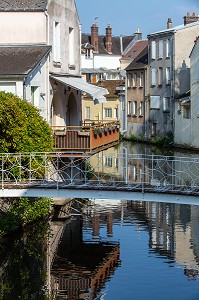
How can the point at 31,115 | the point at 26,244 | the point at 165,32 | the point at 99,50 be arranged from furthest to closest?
the point at 99,50 < the point at 165,32 < the point at 31,115 < the point at 26,244

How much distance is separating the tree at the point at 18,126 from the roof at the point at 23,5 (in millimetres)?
6199

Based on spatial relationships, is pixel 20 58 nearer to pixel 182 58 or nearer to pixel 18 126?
pixel 18 126

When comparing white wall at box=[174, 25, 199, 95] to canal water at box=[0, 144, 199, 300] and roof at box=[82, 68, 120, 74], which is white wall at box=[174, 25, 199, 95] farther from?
canal water at box=[0, 144, 199, 300]

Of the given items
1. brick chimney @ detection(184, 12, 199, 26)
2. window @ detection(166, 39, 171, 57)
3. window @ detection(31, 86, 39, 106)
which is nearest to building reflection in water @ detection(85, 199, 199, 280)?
window @ detection(31, 86, 39, 106)

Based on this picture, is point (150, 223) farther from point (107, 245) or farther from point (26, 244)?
point (26, 244)

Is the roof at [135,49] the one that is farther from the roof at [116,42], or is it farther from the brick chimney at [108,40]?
the roof at [116,42]

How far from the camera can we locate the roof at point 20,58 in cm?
2850

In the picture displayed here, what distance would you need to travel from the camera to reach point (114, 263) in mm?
22609

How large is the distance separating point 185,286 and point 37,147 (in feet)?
27.0

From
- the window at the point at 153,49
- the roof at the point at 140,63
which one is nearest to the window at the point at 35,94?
the window at the point at 153,49

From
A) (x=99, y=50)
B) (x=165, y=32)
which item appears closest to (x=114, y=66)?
(x=99, y=50)

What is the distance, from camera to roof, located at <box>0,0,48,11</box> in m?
31.1

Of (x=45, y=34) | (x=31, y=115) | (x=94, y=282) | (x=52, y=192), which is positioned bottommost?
(x=94, y=282)

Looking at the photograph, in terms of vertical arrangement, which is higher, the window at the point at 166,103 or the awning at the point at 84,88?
the window at the point at 166,103
